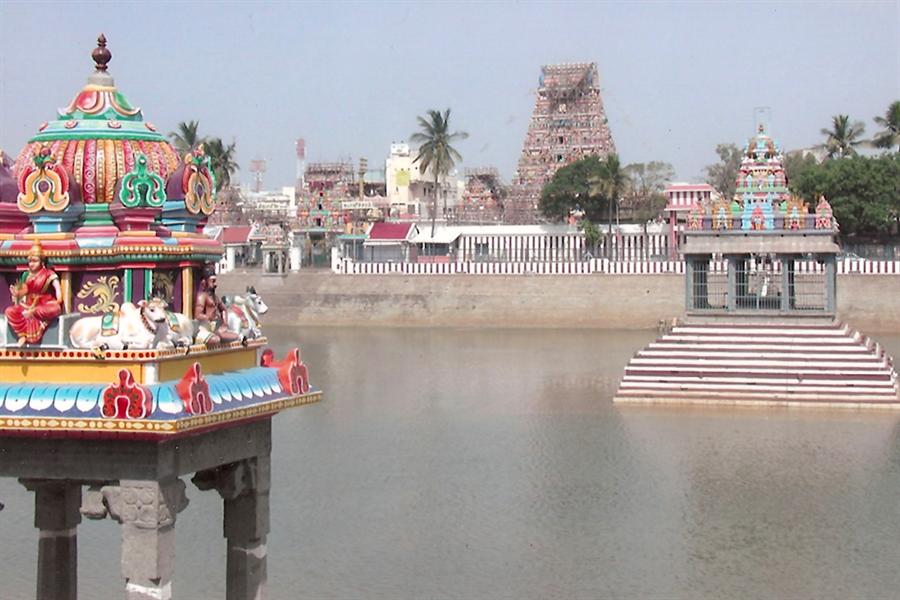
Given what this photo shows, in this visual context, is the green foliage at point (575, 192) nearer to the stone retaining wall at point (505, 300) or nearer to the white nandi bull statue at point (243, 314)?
the stone retaining wall at point (505, 300)

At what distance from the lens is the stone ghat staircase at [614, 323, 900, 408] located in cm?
3038

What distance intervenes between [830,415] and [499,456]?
7958mm

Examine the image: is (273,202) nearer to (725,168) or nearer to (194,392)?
(725,168)

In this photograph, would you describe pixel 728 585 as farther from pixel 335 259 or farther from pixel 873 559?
pixel 335 259

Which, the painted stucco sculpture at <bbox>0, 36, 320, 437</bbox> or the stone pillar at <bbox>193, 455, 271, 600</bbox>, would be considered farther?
the stone pillar at <bbox>193, 455, 271, 600</bbox>

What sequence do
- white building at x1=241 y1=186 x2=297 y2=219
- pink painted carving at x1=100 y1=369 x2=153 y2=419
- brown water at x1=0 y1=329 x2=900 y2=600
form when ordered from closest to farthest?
1. pink painted carving at x1=100 y1=369 x2=153 y2=419
2. brown water at x1=0 y1=329 x2=900 y2=600
3. white building at x1=241 y1=186 x2=297 y2=219

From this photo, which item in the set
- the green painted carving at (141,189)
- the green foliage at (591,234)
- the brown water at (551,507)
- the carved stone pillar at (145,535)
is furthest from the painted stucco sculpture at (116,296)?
the green foliage at (591,234)

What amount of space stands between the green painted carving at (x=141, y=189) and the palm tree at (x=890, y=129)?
5779cm

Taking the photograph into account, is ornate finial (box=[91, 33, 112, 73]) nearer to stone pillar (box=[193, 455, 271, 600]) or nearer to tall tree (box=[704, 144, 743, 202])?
stone pillar (box=[193, 455, 271, 600])

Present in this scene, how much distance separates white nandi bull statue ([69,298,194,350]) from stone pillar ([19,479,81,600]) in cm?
205

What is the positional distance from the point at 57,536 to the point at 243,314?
2.44 m

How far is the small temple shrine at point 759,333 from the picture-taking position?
100 feet

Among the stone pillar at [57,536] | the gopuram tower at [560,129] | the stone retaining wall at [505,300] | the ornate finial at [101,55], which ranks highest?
the gopuram tower at [560,129]

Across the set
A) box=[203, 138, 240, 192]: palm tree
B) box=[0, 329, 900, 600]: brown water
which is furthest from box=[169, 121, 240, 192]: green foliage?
box=[0, 329, 900, 600]: brown water
